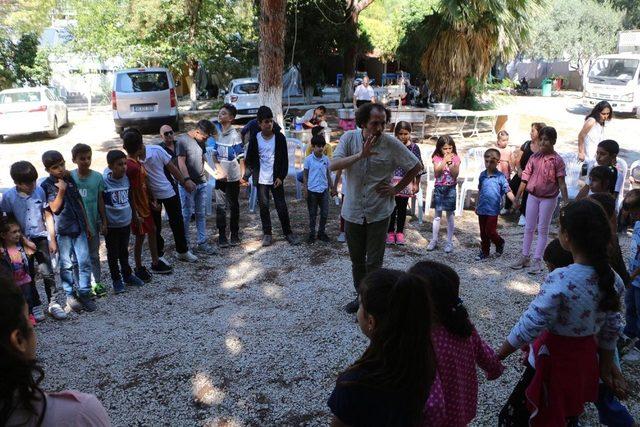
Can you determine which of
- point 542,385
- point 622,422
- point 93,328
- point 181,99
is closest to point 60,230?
point 93,328

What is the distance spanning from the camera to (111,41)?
67.6 feet

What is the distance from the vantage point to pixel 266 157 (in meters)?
6.24

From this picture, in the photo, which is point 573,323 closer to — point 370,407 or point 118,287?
point 370,407

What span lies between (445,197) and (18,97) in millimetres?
13643

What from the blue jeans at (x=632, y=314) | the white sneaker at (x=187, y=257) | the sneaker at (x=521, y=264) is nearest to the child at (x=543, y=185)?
the sneaker at (x=521, y=264)

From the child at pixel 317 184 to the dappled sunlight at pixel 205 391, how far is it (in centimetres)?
320

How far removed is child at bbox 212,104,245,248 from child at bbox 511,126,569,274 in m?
3.36

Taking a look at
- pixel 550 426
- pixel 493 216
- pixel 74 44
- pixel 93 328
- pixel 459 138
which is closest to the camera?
pixel 550 426

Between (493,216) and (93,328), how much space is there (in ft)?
13.6

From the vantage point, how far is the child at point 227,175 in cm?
641

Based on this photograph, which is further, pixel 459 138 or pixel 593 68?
pixel 593 68

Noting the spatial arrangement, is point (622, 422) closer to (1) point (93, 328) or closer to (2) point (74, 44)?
(1) point (93, 328)

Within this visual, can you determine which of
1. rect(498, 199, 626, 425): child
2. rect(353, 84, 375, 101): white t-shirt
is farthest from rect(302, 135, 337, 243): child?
rect(353, 84, 375, 101): white t-shirt

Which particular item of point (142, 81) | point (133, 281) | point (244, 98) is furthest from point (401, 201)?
point (244, 98)
